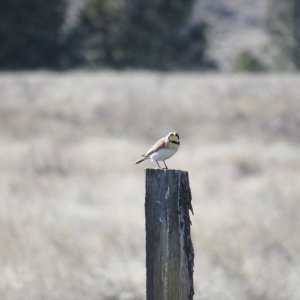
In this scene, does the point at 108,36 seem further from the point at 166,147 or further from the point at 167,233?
the point at 167,233

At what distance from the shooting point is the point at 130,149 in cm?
1909

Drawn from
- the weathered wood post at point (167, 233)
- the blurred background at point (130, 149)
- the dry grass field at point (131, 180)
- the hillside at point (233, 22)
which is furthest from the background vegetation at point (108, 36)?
the weathered wood post at point (167, 233)

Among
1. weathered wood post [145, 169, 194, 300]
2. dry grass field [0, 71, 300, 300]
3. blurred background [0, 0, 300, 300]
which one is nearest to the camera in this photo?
weathered wood post [145, 169, 194, 300]

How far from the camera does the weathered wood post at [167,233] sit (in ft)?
12.1

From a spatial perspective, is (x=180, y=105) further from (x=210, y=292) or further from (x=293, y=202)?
(x=210, y=292)

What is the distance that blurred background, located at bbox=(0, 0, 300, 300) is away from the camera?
9.05 metres

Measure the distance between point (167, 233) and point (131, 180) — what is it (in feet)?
38.2

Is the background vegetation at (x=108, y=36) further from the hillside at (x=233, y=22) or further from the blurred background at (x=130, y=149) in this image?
the hillside at (x=233, y=22)

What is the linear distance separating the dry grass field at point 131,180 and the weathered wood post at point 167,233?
4.49 metres

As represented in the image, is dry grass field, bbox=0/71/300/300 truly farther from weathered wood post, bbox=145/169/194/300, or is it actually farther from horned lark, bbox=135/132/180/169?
weathered wood post, bbox=145/169/194/300

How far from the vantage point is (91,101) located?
25.8 metres

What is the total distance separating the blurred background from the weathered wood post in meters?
4.50

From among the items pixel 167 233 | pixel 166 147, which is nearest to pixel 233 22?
pixel 166 147

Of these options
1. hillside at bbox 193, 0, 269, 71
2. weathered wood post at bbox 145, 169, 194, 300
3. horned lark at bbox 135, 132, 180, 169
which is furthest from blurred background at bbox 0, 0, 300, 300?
hillside at bbox 193, 0, 269, 71
